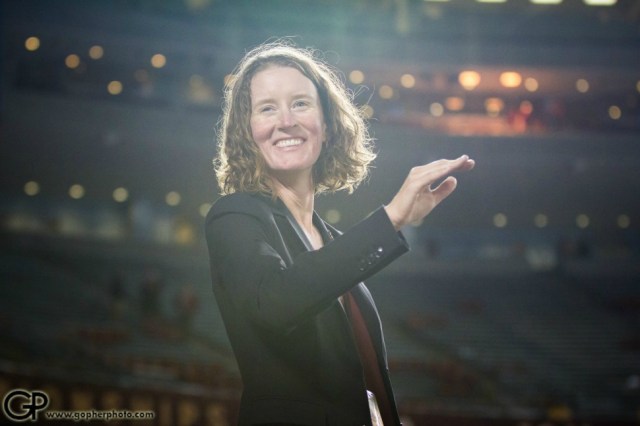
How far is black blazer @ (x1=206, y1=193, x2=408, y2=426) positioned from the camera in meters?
1.19

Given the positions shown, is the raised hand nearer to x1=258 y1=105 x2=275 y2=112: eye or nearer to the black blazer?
the black blazer

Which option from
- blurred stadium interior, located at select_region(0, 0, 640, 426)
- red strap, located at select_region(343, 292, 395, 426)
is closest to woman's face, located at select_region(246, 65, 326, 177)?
red strap, located at select_region(343, 292, 395, 426)

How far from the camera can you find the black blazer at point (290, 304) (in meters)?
1.19

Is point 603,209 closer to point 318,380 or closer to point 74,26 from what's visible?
point 74,26

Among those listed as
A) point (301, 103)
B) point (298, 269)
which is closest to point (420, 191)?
point (298, 269)

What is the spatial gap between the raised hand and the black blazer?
0.03 m

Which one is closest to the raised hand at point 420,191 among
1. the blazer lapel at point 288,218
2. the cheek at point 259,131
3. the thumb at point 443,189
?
the thumb at point 443,189

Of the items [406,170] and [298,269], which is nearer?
[298,269]

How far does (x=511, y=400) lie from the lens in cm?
1155

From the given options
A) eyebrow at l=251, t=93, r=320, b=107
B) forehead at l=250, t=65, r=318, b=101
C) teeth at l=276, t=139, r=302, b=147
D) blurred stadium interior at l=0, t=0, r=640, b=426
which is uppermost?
blurred stadium interior at l=0, t=0, r=640, b=426

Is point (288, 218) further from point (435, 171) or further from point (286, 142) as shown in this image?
point (435, 171)

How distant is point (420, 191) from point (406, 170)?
16.0 meters

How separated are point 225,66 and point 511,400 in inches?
384

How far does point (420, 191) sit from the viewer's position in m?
1.25
